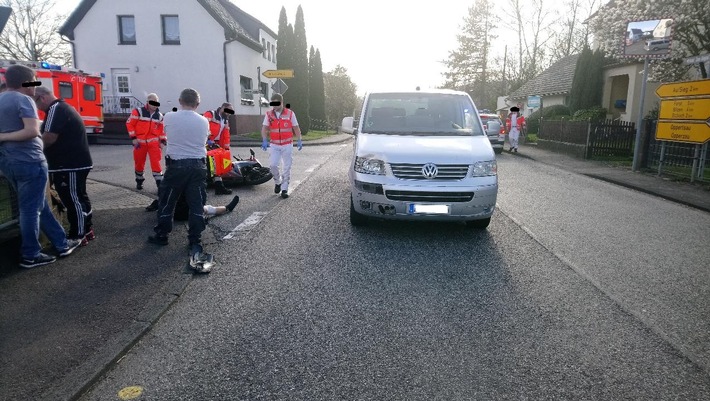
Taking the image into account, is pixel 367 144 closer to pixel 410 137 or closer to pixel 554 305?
pixel 410 137

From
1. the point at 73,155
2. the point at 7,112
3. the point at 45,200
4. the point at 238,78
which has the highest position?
the point at 238,78

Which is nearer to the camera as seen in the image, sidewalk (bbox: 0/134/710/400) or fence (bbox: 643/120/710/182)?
sidewalk (bbox: 0/134/710/400)

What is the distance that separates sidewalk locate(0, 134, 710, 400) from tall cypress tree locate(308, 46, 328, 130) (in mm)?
36632

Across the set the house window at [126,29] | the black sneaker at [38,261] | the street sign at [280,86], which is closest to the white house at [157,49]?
the house window at [126,29]

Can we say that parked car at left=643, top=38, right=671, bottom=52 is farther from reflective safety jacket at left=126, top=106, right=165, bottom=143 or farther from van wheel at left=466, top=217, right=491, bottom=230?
reflective safety jacket at left=126, top=106, right=165, bottom=143

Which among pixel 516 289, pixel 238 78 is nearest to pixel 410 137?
pixel 516 289

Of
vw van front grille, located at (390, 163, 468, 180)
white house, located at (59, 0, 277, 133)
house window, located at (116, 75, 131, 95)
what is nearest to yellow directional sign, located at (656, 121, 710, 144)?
vw van front grille, located at (390, 163, 468, 180)

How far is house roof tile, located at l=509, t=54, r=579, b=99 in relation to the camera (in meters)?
36.6

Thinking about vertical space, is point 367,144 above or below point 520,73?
below

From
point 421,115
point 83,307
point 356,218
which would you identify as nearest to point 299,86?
point 421,115

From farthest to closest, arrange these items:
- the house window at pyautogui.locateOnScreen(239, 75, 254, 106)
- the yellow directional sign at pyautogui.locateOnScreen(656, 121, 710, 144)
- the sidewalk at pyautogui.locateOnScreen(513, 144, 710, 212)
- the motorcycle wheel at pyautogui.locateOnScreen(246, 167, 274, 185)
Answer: the house window at pyautogui.locateOnScreen(239, 75, 254, 106) < the yellow directional sign at pyautogui.locateOnScreen(656, 121, 710, 144) < the motorcycle wheel at pyautogui.locateOnScreen(246, 167, 274, 185) < the sidewalk at pyautogui.locateOnScreen(513, 144, 710, 212)

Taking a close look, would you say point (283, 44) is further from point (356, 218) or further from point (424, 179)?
point (424, 179)

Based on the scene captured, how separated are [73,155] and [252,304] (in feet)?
10.1

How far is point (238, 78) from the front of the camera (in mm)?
29594
